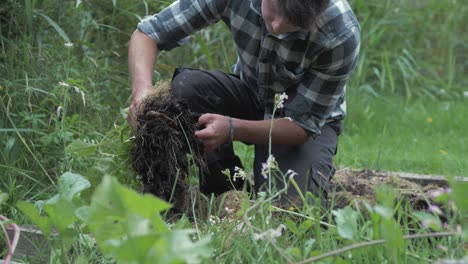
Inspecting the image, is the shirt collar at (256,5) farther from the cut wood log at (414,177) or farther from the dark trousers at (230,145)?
the cut wood log at (414,177)

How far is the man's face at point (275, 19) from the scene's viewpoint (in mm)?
2818

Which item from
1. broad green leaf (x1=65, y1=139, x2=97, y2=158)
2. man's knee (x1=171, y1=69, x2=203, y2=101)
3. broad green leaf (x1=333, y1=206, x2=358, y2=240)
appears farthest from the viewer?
man's knee (x1=171, y1=69, x2=203, y2=101)

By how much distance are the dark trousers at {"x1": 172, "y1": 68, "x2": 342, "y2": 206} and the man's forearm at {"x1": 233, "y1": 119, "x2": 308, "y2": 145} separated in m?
0.13

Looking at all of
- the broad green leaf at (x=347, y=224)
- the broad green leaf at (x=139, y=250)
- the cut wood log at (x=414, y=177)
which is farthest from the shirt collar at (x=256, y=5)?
the broad green leaf at (x=139, y=250)

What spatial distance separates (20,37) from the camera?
3.79 meters

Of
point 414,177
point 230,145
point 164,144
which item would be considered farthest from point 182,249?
point 414,177

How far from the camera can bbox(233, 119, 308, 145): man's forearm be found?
3.17m

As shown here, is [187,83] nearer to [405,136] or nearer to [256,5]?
[256,5]

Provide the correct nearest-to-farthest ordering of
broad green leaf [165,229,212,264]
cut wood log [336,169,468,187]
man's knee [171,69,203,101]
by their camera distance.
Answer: broad green leaf [165,229,212,264] < man's knee [171,69,203,101] < cut wood log [336,169,468,187]

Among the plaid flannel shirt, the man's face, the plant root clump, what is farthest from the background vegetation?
the man's face

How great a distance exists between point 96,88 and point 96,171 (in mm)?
1207

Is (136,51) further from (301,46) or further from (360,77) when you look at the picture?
(360,77)

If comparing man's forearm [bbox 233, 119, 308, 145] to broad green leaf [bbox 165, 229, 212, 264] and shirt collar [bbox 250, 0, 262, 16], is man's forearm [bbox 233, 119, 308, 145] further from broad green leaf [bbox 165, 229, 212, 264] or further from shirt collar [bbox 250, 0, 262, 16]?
broad green leaf [bbox 165, 229, 212, 264]

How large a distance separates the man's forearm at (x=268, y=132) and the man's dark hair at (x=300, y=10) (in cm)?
50
